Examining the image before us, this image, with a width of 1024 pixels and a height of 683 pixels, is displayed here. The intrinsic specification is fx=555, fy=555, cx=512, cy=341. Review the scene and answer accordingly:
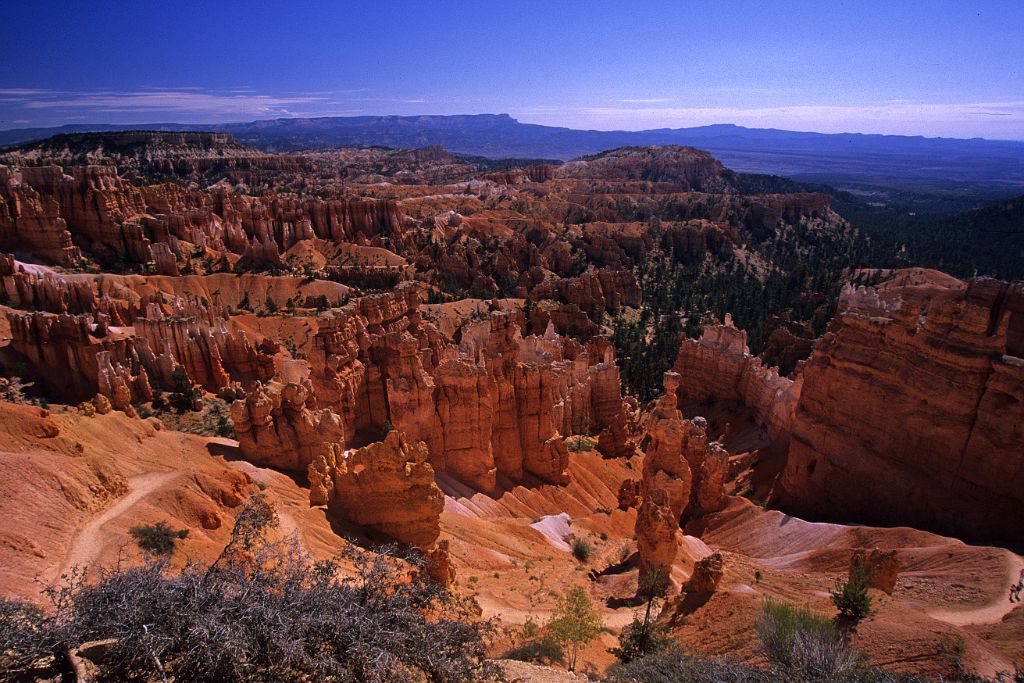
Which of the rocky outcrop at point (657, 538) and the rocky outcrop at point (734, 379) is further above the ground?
the rocky outcrop at point (657, 538)

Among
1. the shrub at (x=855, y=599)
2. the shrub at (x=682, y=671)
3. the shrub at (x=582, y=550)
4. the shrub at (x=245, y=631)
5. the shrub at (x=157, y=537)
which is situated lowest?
the shrub at (x=582, y=550)

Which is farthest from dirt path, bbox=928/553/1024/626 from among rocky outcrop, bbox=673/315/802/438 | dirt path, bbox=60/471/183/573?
dirt path, bbox=60/471/183/573

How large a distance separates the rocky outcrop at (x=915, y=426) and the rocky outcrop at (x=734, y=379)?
384cm

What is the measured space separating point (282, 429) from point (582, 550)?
34.8 feet

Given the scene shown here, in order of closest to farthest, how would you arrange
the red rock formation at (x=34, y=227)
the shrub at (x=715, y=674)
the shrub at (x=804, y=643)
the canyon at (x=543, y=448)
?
the shrub at (x=715, y=674) < the shrub at (x=804, y=643) < the canyon at (x=543, y=448) < the red rock formation at (x=34, y=227)

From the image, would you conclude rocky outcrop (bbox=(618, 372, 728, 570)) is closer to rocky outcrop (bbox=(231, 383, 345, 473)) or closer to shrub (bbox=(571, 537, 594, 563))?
shrub (bbox=(571, 537, 594, 563))

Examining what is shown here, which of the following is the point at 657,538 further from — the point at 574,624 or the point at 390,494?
the point at 390,494

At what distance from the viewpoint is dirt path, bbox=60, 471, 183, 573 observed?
1024 centimetres

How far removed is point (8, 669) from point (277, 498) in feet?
28.6

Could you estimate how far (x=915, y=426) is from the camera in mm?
20031

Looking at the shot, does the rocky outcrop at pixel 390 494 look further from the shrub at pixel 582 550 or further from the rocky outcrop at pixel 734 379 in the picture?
the rocky outcrop at pixel 734 379

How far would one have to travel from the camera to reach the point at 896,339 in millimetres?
21328

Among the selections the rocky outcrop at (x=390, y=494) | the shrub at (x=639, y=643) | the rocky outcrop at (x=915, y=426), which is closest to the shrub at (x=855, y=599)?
the shrub at (x=639, y=643)

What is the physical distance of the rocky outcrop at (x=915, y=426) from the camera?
18.0m
